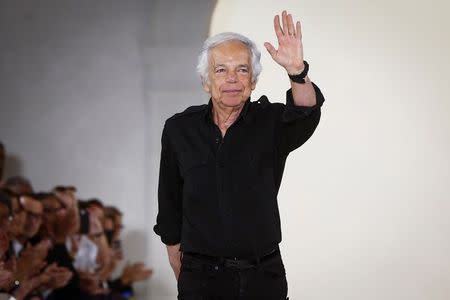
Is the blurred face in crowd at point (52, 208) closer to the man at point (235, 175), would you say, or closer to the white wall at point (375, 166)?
the white wall at point (375, 166)

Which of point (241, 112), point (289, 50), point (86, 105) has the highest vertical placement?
point (86, 105)

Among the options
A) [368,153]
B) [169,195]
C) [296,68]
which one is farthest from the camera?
[368,153]

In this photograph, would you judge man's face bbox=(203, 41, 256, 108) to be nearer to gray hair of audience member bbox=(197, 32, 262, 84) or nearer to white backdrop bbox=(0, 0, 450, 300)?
gray hair of audience member bbox=(197, 32, 262, 84)

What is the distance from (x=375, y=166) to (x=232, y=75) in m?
2.01

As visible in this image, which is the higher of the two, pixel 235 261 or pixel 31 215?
pixel 31 215

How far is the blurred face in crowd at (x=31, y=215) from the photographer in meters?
3.74

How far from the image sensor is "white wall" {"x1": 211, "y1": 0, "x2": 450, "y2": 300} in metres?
4.21

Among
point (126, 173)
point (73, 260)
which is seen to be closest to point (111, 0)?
point (126, 173)

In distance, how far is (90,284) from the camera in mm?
4066

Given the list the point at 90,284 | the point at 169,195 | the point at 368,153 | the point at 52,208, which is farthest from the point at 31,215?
the point at 368,153

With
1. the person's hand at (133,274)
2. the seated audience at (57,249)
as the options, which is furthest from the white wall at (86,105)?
the seated audience at (57,249)

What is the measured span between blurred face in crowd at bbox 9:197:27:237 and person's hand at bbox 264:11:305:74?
1.66m

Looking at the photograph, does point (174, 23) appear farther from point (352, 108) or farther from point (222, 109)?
point (222, 109)

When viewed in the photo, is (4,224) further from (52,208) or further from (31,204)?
(52,208)
